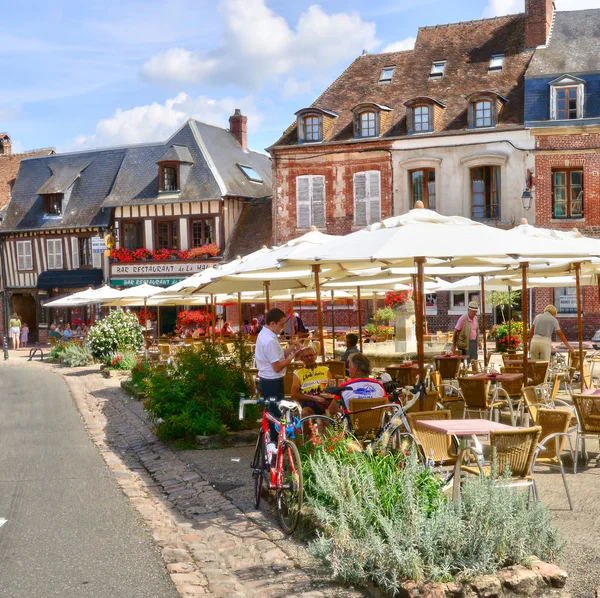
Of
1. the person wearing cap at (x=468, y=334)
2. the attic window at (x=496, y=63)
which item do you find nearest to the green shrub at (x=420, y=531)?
the person wearing cap at (x=468, y=334)

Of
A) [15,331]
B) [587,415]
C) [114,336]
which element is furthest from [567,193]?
[15,331]

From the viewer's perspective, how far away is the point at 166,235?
3631 centimetres

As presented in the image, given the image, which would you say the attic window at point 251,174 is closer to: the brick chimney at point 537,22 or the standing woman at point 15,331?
the standing woman at point 15,331

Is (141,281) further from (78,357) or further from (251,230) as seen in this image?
(78,357)

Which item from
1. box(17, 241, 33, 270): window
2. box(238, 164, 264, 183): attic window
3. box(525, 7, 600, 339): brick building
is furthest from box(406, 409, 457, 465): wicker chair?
box(17, 241, 33, 270): window

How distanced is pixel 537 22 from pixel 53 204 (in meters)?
23.9

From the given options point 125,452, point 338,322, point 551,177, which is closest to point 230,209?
point 338,322

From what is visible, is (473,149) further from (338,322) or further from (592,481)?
(592,481)

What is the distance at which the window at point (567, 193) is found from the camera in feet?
91.7

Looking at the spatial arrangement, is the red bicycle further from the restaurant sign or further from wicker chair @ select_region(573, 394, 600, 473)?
the restaurant sign

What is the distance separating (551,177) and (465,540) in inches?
984

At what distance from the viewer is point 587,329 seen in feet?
90.7

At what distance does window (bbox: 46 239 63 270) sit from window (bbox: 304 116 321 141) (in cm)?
1516

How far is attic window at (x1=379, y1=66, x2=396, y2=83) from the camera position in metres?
32.2
